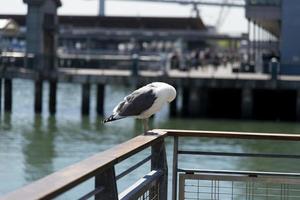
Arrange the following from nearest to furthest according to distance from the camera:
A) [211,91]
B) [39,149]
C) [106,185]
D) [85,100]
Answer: [106,185]
[39,149]
[85,100]
[211,91]

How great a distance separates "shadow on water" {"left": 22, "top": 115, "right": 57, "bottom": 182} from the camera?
20603 millimetres

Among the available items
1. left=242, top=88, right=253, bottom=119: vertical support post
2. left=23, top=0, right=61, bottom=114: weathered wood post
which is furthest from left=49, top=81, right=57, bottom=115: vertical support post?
left=242, top=88, right=253, bottom=119: vertical support post

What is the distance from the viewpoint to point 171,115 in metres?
40.0

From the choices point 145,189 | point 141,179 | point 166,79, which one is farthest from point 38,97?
point 145,189

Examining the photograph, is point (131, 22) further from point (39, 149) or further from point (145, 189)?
point (145, 189)

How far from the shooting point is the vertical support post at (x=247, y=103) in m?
38.3

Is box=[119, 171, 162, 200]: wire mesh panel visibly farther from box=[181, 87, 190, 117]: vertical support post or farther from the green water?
box=[181, 87, 190, 117]: vertical support post

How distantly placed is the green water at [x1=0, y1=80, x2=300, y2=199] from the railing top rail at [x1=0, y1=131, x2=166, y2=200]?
818 cm

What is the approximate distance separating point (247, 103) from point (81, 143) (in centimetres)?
1239

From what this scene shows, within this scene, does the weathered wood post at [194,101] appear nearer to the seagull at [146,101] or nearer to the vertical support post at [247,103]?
the vertical support post at [247,103]

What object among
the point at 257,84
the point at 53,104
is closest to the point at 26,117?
the point at 53,104

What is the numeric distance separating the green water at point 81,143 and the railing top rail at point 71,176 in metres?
8.18

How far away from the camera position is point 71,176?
421cm

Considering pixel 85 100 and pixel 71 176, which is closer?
pixel 71 176
